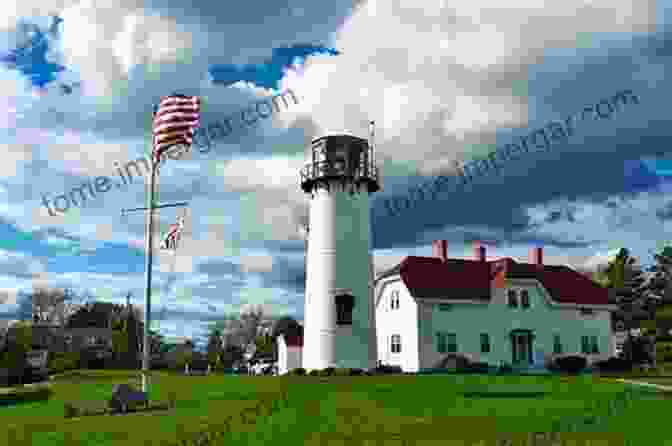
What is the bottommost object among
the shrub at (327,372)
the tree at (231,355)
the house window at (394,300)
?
the tree at (231,355)

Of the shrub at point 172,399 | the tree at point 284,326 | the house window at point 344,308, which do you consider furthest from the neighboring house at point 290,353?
the tree at point 284,326

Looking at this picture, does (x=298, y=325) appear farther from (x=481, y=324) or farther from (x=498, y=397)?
(x=498, y=397)

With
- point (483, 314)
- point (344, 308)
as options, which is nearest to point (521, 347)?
point (483, 314)

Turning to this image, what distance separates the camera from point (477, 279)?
4250cm

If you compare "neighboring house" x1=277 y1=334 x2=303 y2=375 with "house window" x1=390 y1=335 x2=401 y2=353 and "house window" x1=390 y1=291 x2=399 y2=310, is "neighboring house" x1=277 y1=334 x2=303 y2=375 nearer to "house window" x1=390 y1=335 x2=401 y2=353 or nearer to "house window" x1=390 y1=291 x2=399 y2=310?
"house window" x1=390 y1=335 x2=401 y2=353

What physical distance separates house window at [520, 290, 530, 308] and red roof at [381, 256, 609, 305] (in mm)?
959

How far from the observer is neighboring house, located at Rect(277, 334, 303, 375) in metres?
44.7

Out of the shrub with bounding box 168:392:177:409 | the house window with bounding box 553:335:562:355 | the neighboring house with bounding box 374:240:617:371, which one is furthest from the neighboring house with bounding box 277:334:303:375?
the shrub with bounding box 168:392:177:409

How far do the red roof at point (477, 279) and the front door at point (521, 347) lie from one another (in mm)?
2948

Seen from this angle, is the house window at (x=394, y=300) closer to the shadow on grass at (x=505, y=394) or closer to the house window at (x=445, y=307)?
the house window at (x=445, y=307)

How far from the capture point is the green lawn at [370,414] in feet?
48.9

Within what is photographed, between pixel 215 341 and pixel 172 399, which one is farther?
pixel 215 341

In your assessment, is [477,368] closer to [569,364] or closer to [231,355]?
[569,364]

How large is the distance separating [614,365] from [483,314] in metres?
8.29
